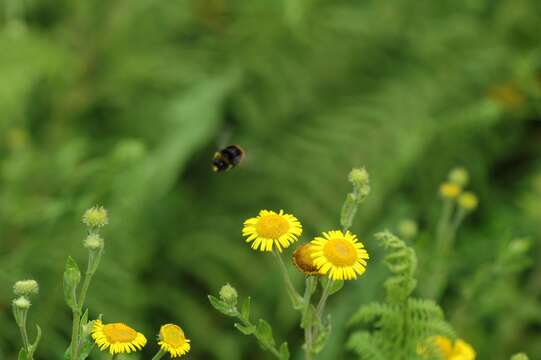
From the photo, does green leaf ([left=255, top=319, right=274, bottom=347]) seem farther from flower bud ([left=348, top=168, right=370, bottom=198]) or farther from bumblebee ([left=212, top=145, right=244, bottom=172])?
bumblebee ([left=212, top=145, right=244, bottom=172])

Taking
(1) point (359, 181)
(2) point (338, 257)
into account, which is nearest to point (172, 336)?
(2) point (338, 257)

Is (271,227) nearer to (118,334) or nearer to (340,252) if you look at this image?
(340,252)

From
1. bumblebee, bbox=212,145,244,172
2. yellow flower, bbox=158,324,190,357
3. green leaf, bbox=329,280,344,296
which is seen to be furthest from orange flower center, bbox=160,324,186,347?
bumblebee, bbox=212,145,244,172

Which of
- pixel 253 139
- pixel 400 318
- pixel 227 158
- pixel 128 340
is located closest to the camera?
pixel 128 340

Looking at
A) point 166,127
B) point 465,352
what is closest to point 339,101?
point 166,127

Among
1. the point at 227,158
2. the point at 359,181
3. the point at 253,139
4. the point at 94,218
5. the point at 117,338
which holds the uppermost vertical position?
the point at 253,139

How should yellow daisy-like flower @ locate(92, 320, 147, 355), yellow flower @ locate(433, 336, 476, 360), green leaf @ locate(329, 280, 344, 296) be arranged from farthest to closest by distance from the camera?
yellow flower @ locate(433, 336, 476, 360), green leaf @ locate(329, 280, 344, 296), yellow daisy-like flower @ locate(92, 320, 147, 355)

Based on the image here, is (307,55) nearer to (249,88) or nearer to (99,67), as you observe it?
(249,88)
